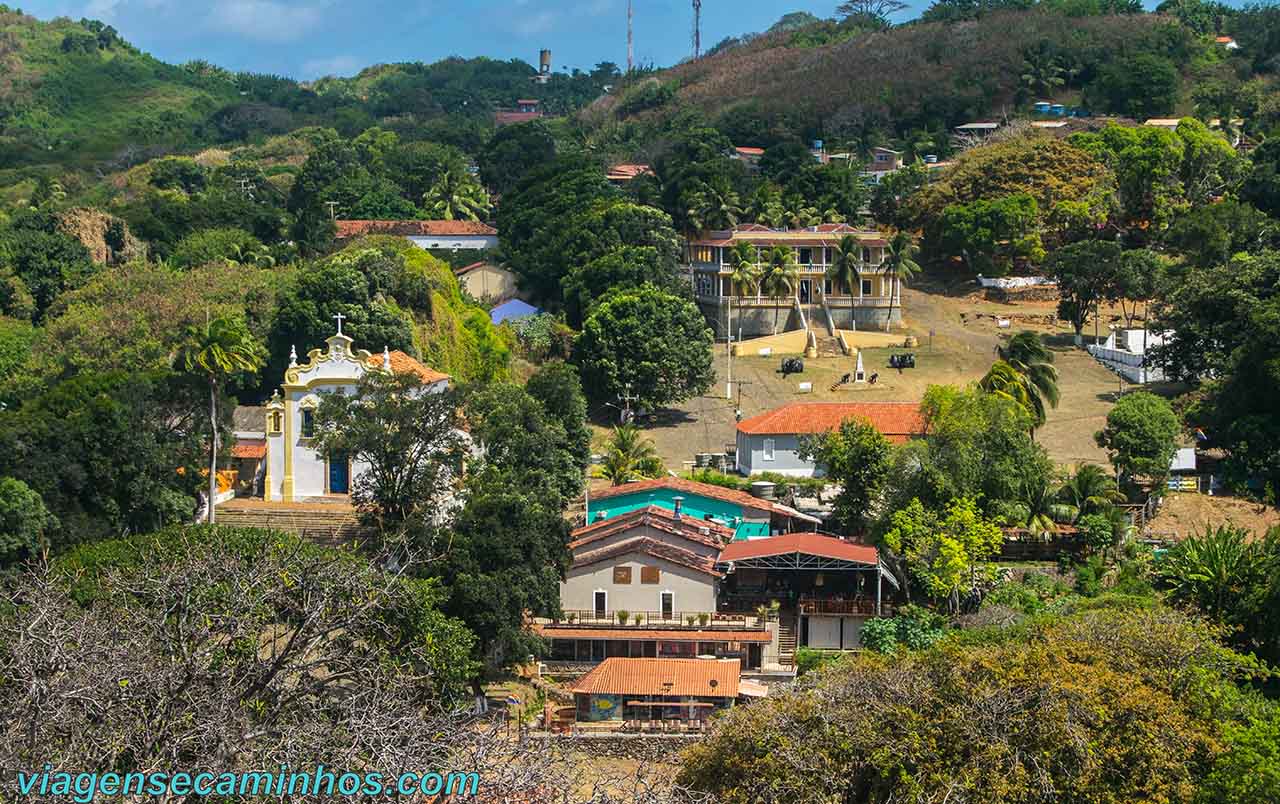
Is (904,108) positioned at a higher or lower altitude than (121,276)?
higher

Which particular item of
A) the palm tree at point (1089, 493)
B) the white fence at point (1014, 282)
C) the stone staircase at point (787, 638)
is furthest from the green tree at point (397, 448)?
the white fence at point (1014, 282)

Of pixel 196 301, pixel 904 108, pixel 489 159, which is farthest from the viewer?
pixel 904 108

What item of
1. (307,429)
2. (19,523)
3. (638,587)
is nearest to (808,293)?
(307,429)

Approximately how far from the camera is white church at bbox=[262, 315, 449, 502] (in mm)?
43938

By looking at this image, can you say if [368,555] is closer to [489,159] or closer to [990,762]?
[990,762]

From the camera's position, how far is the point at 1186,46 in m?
113

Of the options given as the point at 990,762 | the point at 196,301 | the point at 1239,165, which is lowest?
the point at 990,762

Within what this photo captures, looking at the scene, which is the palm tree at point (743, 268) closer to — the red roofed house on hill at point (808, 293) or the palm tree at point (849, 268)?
the red roofed house on hill at point (808, 293)

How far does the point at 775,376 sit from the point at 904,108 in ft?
178

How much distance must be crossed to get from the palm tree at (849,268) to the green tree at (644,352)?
40.4ft

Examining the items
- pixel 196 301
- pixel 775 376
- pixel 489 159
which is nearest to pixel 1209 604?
pixel 775 376

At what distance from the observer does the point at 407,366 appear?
48562mm

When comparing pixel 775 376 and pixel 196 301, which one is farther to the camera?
pixel 775 376

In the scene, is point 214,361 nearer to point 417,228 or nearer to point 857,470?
point 857,470
